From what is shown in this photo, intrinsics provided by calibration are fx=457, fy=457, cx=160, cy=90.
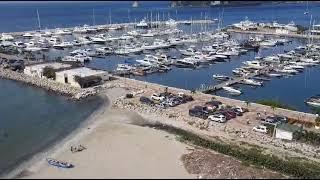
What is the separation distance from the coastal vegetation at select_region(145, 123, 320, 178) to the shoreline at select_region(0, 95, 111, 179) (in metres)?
7.69

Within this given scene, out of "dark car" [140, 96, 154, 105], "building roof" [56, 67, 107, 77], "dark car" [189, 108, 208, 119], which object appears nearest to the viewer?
"dark car" [189, 108, 208, 119]

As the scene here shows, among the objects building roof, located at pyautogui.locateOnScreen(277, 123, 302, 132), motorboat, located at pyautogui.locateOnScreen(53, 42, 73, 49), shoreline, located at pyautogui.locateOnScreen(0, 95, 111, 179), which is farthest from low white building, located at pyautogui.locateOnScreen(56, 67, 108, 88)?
motorboat, located at pyautogui.locateOnScreen(53, 42, 73, 49)

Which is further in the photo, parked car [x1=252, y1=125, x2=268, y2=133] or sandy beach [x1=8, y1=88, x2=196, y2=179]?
parked car [x1=252, y1=125, x2=268, y2=133]

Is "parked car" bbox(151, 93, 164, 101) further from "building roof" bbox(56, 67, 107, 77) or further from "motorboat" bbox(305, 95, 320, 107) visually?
"motorboat" bbox(305, 95, 320, 107)

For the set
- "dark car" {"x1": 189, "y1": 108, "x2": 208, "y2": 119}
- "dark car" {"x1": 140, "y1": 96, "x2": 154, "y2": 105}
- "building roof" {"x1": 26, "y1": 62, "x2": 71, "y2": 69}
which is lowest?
"dark car" {"x1": 140, "y1": 96, "x2": 154, "y2": 105}

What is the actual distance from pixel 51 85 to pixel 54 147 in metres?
18.4

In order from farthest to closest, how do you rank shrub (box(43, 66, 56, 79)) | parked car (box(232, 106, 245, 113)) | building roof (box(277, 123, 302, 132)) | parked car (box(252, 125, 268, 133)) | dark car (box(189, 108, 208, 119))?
shrub (box(43, 66, 56, 79)) < parked car (box(232, 106, 245, 113)) < dark car (box(189, 108, 208, 119)) < parked car (box(252, 125, 268, 133)) < building roof (box(277, 123, 302, 132))

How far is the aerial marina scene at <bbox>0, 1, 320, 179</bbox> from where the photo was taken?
27.0 metres

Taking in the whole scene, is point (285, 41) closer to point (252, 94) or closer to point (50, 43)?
point (252, 94)

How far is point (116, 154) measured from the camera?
28125 mm

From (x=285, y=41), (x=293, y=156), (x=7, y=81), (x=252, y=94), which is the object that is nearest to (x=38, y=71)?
(x=7, y=81)

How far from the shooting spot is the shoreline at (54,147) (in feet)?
90.4

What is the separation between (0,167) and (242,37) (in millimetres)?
63426

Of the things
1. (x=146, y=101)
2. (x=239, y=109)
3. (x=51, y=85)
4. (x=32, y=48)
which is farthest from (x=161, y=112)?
(x=32, y=48)
